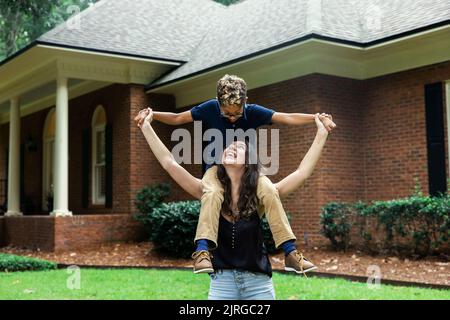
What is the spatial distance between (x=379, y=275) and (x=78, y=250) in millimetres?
7491

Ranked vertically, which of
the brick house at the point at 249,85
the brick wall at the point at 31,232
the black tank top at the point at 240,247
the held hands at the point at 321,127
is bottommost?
the brick wall at the point at 31,232

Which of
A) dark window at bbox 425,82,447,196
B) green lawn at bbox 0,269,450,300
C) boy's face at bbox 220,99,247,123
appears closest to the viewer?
boy's face at bbox 220,99,247,123

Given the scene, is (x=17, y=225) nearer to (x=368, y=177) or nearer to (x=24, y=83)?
(x=24, y=83)

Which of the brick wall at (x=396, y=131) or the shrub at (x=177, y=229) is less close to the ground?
the brick wall at (x=396, y=131)

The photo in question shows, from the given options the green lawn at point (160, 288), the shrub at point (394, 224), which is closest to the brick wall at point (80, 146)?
the shrub at point (394, 224)

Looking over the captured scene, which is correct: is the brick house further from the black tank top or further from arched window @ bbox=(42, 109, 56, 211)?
the black tank top

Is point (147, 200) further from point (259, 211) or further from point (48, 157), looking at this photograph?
point (259, 211)

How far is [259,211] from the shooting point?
2.89 metres

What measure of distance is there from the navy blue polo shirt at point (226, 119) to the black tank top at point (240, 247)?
1.43 feet

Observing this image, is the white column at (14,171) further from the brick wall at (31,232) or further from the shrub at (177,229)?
the shrub at (177,229)

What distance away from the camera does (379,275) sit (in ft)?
27.2

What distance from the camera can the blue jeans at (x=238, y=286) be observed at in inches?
111

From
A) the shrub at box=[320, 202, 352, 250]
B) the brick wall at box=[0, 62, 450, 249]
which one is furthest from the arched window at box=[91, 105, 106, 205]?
the shrub at box=[320, 202, 352, 250]

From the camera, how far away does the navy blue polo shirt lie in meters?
3.19
